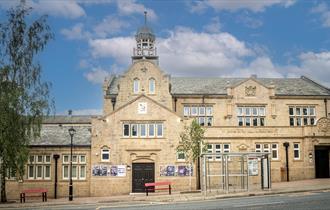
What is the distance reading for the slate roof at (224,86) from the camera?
50.5 metres

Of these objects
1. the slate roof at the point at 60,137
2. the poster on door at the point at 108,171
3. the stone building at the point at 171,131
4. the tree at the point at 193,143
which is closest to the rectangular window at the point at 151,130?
the stone building at the point at 171,131

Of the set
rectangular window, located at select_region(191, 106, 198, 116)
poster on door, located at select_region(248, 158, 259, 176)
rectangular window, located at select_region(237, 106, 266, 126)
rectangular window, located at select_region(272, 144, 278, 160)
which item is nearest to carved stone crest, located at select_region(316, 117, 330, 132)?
rectangular window, located at select_region(272, 144, 278, 160)

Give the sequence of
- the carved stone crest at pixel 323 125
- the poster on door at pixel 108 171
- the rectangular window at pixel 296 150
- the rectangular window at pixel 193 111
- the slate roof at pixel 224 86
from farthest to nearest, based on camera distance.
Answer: the slate roof at pixel 224 86
the rectangular window at pixel 193 111
the rectangular window at pixel 296 150
the carved stone crest at pixel 323 125
the poster on door at pixel 108 171

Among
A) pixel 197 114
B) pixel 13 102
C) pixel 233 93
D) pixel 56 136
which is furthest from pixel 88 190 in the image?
pixel 233 93

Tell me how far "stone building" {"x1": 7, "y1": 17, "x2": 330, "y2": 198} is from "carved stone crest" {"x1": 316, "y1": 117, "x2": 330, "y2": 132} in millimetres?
100

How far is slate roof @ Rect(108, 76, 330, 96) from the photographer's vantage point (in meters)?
50.5

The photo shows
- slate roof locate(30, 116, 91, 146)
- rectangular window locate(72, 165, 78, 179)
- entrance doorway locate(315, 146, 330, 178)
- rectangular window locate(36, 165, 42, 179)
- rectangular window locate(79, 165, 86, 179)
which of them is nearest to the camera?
rectangular window locate(36, 165, 42, 179)

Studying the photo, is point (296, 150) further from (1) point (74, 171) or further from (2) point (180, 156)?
(1) point (74, 171)

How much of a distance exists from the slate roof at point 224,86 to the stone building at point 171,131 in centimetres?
11

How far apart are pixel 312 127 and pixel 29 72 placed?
91.1 ft

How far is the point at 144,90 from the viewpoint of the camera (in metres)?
47.0

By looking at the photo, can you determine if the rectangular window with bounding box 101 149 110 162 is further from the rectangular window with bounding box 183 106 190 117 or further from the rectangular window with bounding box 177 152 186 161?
the rectangular window with bounding box 183 106 190 117

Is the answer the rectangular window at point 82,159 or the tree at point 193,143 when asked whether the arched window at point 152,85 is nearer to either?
the tree at point 193,143

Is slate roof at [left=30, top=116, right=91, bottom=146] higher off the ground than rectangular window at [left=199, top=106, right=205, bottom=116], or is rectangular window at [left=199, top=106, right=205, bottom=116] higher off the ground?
rectangular window at [left=199, top=106, right=205, bottom=116]
